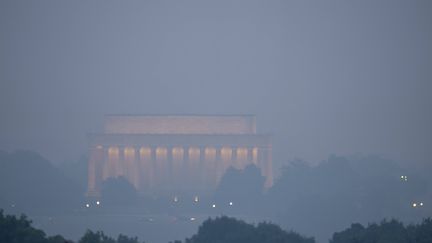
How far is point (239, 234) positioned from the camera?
64.9 meters

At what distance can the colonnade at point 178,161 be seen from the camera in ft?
518

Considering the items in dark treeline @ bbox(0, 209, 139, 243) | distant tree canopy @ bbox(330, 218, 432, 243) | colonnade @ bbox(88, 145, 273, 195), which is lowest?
dark treeline @ bbox(0, 209, 139, 243)

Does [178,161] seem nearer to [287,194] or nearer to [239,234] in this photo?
[287,194]

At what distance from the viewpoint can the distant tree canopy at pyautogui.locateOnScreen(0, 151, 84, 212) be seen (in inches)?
4540

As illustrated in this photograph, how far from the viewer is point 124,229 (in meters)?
93.2

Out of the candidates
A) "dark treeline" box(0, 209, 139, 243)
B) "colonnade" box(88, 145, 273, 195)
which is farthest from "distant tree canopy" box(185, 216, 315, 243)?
"colonnade" box(88, 145, 273, 195)

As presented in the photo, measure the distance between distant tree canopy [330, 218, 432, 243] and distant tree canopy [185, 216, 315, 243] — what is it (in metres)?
2.17

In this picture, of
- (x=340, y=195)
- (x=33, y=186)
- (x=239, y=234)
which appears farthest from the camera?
(x=33, y=186)

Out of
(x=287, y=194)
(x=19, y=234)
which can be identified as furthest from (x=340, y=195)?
(x=19, y=234)

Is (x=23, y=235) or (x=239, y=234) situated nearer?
(x=23, y=235)

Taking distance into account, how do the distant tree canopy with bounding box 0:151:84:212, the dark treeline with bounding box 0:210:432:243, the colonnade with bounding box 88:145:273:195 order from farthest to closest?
1. the colonnade with bounding box 88:145:273:195
2. the distant tree canopy with bounding box 0:151:84:212
3. the dark treeline with bounding box 0:210:432:243

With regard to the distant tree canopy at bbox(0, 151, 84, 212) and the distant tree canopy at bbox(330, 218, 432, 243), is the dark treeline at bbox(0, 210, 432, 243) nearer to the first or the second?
Result: the distant tree canopy at bbox(330, 218, 432, 243)

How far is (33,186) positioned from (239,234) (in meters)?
62.6

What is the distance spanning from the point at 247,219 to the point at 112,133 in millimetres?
56554
